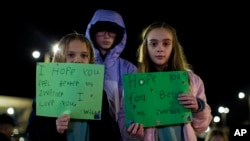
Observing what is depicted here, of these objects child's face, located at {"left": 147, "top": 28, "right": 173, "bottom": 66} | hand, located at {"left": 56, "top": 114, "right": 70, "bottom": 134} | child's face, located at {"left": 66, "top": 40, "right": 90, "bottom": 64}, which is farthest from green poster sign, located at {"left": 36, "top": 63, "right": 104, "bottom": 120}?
child's face, located at {"left": 147, "top": 28, "right": 173, "bottom": 66}

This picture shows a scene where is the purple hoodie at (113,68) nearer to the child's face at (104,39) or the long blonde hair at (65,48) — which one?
the child's face at (104,39)

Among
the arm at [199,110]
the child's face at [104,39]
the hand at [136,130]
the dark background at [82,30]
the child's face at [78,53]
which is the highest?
the dark background at [82,30]

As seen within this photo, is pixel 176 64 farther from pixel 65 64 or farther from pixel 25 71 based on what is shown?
pixel 25 71

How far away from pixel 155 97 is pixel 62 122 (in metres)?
0.67

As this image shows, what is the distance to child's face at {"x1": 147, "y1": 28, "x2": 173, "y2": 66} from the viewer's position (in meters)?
3.63

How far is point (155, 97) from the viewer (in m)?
3.44

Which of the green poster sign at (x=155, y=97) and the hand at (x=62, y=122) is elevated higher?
the green poster sign at (x=155, y=97)

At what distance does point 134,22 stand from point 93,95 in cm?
1651

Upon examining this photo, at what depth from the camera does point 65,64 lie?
3.51 meters

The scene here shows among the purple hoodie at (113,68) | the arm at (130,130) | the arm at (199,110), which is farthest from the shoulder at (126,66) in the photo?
the arm at (199,110)

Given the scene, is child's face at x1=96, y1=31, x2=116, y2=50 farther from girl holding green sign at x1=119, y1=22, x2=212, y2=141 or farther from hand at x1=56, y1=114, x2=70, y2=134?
hand at x1=56, y1=114, x2=70, y2=134

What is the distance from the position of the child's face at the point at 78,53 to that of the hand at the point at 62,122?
51 centimetres

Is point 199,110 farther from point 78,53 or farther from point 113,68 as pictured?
point 113,68

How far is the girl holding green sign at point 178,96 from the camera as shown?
11.2ft
